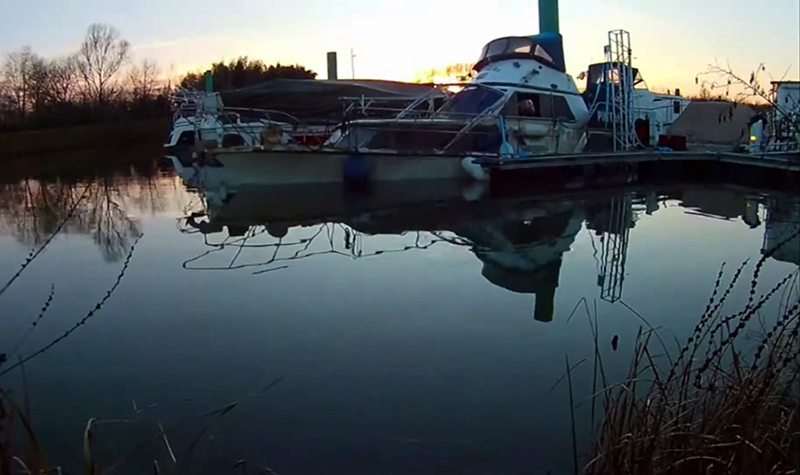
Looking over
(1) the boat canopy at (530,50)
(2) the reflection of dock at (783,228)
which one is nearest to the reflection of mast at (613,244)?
(2) the reflection of dock at (783,228)

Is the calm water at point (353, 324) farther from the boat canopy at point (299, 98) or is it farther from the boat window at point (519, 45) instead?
the boat canopy at point (299, 98)

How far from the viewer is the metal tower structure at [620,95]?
1372 centimetres


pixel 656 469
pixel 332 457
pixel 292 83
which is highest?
pixel 292 83

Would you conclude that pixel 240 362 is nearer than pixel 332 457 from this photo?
No

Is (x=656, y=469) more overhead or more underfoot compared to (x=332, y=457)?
more overhead

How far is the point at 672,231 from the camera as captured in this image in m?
8.30

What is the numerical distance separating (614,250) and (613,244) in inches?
14.6

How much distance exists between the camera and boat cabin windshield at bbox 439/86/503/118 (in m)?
13.2

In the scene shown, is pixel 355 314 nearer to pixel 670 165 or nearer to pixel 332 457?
pixel 332 457

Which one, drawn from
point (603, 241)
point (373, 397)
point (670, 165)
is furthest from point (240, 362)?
point (670, 165)

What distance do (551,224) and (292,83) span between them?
11.5m

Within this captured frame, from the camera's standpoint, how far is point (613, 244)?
→ 25.0 ft

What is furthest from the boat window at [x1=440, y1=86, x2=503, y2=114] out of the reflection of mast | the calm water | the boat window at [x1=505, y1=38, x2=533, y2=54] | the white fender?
the calm water

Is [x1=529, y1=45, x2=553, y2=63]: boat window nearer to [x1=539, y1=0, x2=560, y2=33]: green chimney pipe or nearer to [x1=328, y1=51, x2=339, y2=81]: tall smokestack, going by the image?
[x1=539, y1=0, x2=560, y2=33]: green chimney pipe
